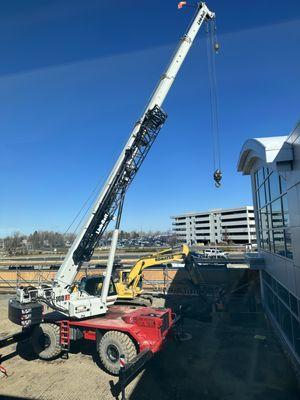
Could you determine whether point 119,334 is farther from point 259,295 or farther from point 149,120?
point 259,295

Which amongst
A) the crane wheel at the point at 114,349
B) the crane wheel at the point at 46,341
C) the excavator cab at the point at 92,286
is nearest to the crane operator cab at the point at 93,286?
the excavator cab at the point at 92,286

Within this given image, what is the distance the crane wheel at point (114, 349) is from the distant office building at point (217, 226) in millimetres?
106203

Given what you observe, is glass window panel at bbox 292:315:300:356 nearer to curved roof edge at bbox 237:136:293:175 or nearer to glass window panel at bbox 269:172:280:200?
glass window panel at bbox 269:172:280:200

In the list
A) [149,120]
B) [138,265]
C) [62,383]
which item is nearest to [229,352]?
[62,383]

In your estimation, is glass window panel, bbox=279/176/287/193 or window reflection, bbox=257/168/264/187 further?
window reflection, bbox=257/168/264/187

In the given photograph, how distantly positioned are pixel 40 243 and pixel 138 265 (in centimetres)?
13141

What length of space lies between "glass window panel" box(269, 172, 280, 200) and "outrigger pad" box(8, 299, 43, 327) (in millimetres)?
9712

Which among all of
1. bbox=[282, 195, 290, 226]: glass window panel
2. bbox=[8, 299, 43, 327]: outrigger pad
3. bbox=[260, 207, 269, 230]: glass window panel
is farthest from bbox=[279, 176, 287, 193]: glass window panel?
bbox=[8, 299, 43, 327]: outrigger pad

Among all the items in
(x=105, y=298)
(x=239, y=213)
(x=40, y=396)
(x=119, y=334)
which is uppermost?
(x=239, y=213)

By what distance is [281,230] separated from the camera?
39.9ft

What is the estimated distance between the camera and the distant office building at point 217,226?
388 ft

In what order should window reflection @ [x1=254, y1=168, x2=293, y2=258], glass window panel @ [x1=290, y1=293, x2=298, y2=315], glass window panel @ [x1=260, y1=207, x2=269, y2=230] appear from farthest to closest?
glass window panel @ [x1=260, y1=207, x2=269, y2=230] < window reflection @ [x1=254, y1=168, x2=293, y2=258] < glass window panel @ [x1=290, y1=293, x2=298, y2=315]

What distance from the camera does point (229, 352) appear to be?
1197 centimetres

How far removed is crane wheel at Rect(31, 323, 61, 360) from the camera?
38.0 ft
